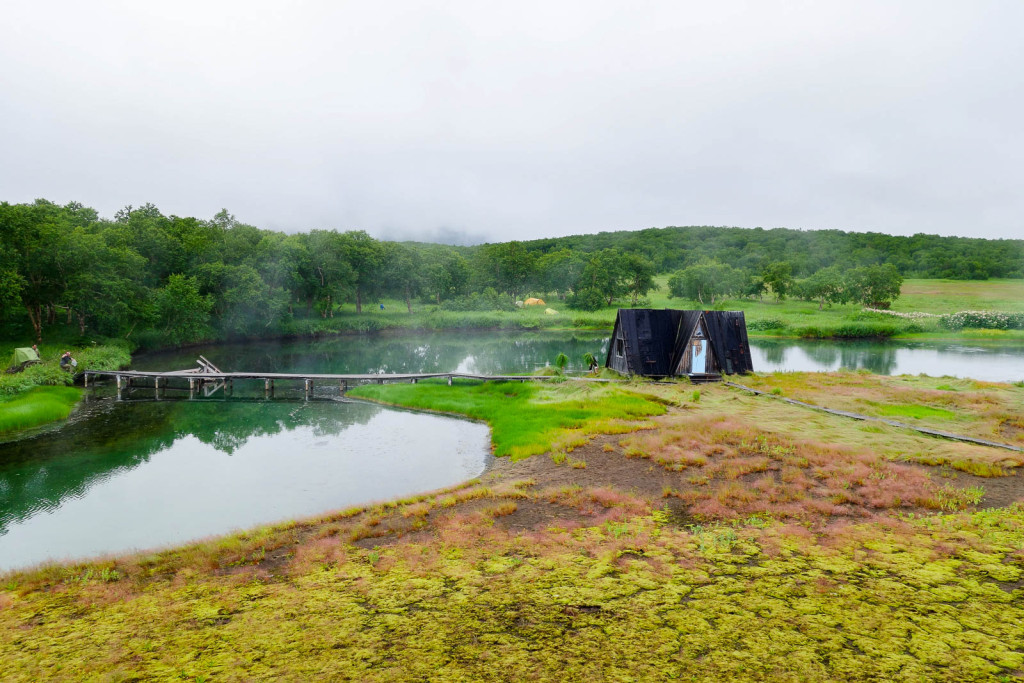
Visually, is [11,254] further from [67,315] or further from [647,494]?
[647,494]

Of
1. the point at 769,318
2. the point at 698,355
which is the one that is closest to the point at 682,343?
the point at 698,355

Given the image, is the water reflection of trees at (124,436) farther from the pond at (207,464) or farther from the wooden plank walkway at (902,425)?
the wooden plank walkway at (902,425)

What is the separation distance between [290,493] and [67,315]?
5003cm

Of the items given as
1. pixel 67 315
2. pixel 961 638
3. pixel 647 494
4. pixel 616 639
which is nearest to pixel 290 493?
pixel 647 494

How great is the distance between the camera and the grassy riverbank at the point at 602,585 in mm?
7918

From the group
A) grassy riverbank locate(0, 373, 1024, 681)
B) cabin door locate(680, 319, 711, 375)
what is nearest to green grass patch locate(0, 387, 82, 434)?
grassy riverbank locate(0, 373, 1024, 681)

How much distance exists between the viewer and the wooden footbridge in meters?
36.3

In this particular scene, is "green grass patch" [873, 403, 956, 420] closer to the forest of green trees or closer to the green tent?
the green tent

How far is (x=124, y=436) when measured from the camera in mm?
26375

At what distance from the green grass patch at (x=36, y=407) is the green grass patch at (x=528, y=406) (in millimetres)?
16054

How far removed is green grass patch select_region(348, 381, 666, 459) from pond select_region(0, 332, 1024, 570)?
4.58ft

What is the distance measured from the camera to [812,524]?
13.0 m

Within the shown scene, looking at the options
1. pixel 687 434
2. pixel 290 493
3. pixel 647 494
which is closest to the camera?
pixel 647 494

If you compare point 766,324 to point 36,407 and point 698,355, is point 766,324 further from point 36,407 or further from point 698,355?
point 36,407
